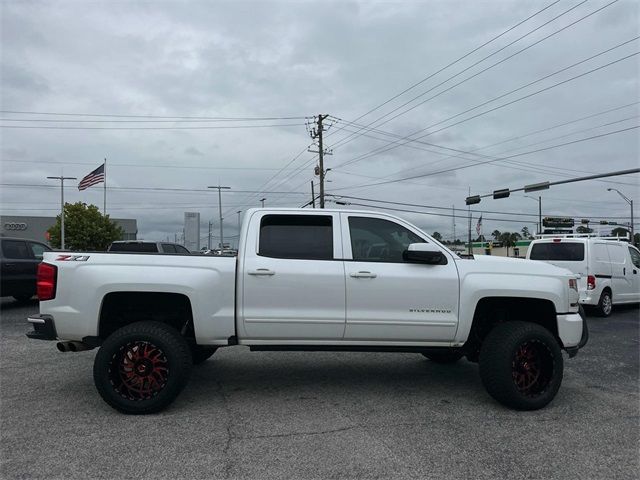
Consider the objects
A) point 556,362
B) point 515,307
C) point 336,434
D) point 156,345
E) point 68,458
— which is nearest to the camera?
point 68,458

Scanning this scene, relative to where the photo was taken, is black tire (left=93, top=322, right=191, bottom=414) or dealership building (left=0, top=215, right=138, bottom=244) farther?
dealership building (left=0, top=215, right=138, bottom=244)

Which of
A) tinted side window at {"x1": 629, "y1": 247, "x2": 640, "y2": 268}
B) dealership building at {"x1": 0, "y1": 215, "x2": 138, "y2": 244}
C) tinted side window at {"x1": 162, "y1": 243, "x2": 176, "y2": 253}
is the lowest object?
tinted side window at {"x1": 629, "y1": 247, "x2": 640, "y2": 268}

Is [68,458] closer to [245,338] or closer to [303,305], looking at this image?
[245,338]

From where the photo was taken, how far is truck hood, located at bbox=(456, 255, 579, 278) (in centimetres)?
496

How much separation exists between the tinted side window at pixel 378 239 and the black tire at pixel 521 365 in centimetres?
123

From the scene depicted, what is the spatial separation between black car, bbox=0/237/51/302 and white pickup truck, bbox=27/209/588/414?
7456mm

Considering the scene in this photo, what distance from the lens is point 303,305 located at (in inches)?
186

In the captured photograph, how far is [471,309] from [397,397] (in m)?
1.20

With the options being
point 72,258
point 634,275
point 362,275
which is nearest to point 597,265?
point 634,275

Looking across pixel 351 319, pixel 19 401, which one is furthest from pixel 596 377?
pixel 19 401

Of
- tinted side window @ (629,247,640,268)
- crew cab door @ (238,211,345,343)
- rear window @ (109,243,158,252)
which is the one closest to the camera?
crew cab door @ (238,211,345,343)

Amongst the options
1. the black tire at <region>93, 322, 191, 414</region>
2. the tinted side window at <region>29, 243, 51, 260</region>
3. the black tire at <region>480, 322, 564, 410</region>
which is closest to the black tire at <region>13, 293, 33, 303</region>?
the tinted side window at <region>29, 243, 51, 260</region>

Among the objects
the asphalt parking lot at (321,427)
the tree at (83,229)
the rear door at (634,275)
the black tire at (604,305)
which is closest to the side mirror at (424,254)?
the asphalt parking lot at (321,427)

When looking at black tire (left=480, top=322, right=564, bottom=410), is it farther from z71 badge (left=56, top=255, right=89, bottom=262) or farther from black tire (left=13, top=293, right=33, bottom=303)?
black tire (left=13, top=293, right=33, bottom=303)
